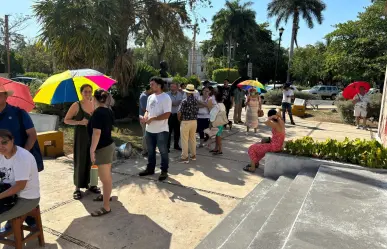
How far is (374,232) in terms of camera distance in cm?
273

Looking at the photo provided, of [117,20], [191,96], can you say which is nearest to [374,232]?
[191,96]

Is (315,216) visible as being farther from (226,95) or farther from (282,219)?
(226,95)

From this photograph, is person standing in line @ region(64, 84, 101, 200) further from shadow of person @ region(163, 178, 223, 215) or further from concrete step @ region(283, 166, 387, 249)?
concrete step @ region(283, 166, 387, 249)

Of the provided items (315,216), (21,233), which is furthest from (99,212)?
(315,216)

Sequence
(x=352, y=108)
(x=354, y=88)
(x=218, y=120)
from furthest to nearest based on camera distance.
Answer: (x=352, y=108), (x=354, y=88), (x=218, y=120)

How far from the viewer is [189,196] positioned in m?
4.46

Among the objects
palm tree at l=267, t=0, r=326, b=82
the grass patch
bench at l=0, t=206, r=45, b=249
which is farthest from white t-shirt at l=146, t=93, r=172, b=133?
palm tree at l=267, t=0, r=326, b=82

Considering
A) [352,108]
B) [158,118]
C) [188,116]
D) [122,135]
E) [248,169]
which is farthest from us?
[352,108]

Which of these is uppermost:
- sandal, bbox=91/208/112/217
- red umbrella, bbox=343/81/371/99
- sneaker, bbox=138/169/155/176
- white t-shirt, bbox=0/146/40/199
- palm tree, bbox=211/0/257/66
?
palm tree, bbox=211/0/257/66

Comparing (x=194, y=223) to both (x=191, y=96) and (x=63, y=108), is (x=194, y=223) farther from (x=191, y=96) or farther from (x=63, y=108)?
(x=63, y=108)

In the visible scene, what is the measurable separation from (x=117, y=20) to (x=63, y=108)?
376 centimetres

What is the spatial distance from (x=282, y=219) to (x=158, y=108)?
2.46 meters

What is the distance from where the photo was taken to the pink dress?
537 centimetres

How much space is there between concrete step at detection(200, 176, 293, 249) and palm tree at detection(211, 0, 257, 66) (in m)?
40.0
